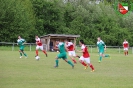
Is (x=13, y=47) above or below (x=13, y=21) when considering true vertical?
below

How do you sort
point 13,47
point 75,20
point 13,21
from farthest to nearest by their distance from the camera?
point 75,20 → point 13,21 → point 13,47

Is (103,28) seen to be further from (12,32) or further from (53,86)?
(53,86)

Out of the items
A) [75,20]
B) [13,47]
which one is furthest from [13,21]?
[75,20]

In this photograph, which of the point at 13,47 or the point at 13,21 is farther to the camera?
the point at 13,21

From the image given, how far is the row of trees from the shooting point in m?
75.5

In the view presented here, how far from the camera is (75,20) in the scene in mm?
79750

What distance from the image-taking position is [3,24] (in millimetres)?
67688

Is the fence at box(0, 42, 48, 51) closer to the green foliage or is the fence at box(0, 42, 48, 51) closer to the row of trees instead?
the green foliage

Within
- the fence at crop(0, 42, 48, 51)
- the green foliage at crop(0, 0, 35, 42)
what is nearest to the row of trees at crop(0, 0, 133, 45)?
the green foliage at crop(0, 0, 35, 42)

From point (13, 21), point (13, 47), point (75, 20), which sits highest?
point (75, 20)

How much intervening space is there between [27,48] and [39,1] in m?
19.2

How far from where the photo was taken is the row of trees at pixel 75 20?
75481 mm

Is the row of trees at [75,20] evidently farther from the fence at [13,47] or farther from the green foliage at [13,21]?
the fence at [13,47]

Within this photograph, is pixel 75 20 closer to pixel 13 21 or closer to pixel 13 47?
pixel 13 21
